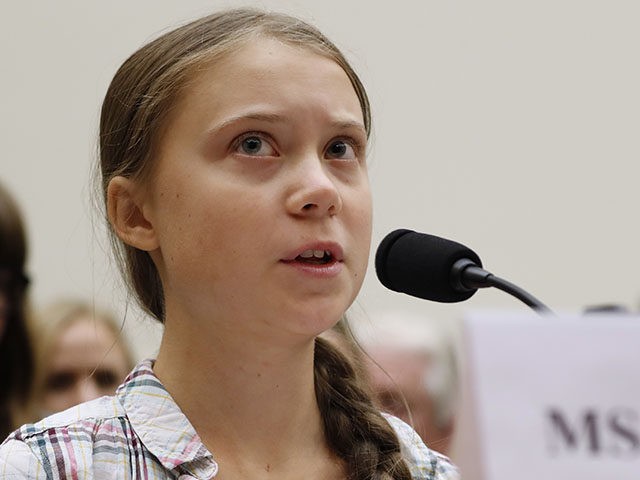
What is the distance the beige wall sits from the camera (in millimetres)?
3621

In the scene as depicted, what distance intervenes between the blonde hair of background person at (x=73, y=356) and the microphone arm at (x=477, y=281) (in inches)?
61.0

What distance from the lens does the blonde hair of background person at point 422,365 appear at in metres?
2.93

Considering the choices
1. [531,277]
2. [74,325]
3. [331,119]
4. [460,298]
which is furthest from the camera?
[531,277]

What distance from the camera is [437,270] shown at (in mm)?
1223

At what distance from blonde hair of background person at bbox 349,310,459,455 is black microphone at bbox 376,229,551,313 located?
56.4 inches

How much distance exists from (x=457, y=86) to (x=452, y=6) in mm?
249

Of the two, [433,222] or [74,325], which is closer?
[74,325]

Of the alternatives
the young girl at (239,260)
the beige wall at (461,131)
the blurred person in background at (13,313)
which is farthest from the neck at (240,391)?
the beige wall at (461,131)

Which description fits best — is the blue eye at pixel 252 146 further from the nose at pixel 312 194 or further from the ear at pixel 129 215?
the ear at pixel 129 215

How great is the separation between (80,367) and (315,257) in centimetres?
167

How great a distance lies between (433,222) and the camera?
3.63 metres

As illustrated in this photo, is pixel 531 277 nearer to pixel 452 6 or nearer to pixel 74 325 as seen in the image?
pixel 452 6

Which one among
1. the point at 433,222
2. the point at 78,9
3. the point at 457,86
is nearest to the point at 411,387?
the point at 433,222

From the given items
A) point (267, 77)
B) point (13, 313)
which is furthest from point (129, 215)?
point (13, 313)
